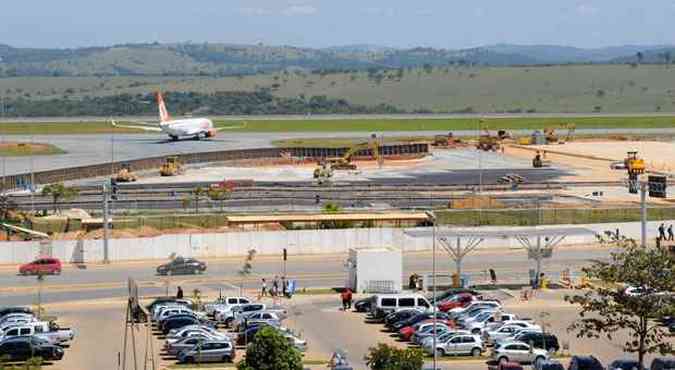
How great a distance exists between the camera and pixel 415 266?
61.8 meters

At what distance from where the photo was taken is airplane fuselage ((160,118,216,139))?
132875 millimetres

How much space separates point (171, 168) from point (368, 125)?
231 ft

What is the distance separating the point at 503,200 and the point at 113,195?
21.2 m

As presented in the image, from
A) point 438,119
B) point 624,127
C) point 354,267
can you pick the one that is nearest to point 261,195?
point 354,267

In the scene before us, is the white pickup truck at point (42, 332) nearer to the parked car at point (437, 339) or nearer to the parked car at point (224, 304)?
the parked car at point (224, 304)

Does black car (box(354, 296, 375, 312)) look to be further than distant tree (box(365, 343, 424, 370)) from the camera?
Yes

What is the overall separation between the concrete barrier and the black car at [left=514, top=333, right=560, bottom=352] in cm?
2065

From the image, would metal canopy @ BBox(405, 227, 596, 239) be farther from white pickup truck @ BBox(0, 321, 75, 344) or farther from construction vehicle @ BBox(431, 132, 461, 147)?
construction vehicle @ BBox(431, 132, 461, 147)

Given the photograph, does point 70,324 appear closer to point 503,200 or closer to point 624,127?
point 503,200

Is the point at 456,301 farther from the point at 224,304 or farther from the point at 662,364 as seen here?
the point at 662,364

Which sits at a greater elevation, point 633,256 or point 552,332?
point 633,256

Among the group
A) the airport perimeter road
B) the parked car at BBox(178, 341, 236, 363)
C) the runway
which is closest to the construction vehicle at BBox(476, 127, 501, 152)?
the runway

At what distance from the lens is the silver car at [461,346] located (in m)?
43.6

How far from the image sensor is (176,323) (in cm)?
4650
